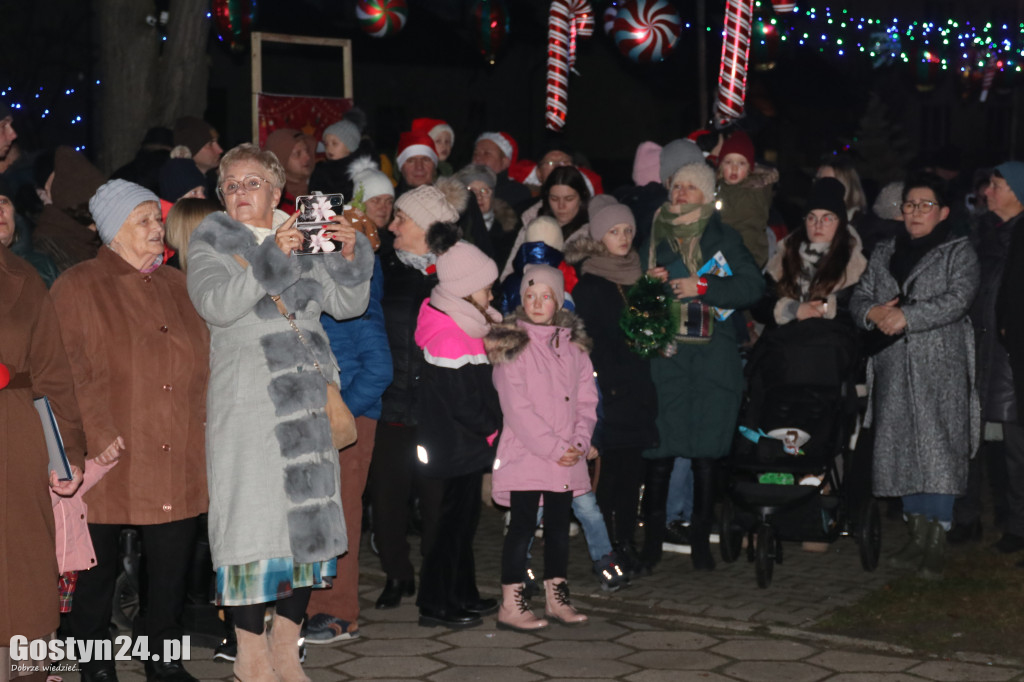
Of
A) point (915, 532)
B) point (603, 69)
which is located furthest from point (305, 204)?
point (603, 69)

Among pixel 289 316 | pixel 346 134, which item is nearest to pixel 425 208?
pixel 289 316

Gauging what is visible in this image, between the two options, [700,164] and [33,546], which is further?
[700,164]

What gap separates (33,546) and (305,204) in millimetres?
1659

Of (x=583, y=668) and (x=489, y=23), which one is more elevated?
(x=489, y=23)

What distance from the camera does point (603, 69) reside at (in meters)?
38.1

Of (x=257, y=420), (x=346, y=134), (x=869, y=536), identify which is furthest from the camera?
(x=346, y=134)

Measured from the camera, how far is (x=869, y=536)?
25.8 feet

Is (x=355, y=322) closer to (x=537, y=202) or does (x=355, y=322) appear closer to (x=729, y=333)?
(x=729, y=333)

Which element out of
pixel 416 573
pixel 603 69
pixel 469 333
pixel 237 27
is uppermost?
pixel 603 69

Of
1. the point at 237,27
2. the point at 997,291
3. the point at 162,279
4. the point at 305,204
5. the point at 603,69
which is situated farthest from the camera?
the point at 603,69

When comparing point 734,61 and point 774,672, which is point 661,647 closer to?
point 774,672

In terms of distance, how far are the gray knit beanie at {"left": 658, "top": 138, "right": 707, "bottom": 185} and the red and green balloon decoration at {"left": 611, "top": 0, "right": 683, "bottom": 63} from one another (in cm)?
593

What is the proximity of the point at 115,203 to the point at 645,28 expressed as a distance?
982cm

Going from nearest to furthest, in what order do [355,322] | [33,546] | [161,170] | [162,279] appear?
[33,546] < [162,279] < [355,322] < [161,170]
